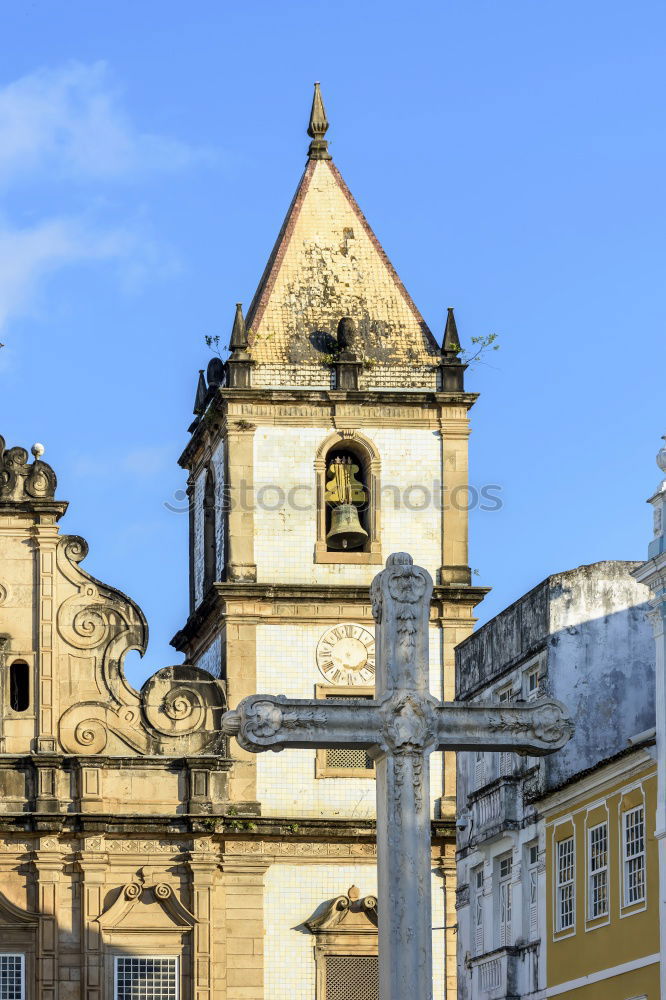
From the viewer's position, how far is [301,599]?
39969mm

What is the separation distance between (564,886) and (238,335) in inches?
447

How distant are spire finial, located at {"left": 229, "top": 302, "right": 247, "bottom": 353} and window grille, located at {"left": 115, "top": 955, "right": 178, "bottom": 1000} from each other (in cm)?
1013

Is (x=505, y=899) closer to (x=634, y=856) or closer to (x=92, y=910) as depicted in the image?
(x=92, y=910)

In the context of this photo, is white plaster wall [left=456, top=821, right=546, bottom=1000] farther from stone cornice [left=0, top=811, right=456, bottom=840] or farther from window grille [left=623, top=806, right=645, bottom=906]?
window grille [left=623, top=806, right=645, bottom=906]

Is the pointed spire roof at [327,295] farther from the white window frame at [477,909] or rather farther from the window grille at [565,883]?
the window grille at [565,883]

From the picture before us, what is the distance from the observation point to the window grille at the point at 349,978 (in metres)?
38.3

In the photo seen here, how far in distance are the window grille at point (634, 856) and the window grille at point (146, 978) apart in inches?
331

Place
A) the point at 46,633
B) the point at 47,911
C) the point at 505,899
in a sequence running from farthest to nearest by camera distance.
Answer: the point at 46,633 < the point at 505,899 < the point at 47,911

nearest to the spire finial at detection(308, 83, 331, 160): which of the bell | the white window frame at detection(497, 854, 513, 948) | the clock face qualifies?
the bell

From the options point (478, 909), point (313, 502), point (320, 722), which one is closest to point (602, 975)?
point (478, 909)

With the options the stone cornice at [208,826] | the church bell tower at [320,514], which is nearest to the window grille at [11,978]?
the stone cornice at [208,826]

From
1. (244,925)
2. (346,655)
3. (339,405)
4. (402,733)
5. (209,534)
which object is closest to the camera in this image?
(402,733)

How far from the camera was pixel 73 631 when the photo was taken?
128ft

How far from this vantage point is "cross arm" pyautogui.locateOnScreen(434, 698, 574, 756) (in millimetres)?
19031
